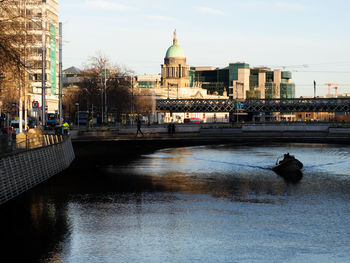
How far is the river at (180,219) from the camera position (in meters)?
13.8

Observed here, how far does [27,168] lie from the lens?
83.5ft

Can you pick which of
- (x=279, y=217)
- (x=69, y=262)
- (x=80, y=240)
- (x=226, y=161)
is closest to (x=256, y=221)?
(x=279, y=217)

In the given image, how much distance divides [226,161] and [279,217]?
2154 cm

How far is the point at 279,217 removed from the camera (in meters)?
18.3

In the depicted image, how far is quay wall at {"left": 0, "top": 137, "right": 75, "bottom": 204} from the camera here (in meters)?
21.9

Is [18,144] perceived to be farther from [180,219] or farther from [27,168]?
[180,219]

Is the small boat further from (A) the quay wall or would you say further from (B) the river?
(A) the quay wall

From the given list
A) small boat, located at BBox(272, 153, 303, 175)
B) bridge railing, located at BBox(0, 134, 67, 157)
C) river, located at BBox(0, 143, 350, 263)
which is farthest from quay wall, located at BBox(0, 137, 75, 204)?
small boat, located at BBox(272, 153, 303, 175)

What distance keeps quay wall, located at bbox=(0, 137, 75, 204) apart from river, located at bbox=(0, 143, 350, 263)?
1.77 feet

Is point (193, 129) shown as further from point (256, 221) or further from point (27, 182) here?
point (256, 221)

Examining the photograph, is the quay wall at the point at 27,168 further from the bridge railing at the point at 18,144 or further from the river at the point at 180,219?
the river at the point at 180,219

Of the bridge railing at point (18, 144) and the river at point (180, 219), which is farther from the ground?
the bridge railing at point (18, 144)

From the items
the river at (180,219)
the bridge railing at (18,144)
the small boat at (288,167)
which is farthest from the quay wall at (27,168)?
the small boat at (288,167)

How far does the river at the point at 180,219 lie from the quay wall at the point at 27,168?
54 cm
